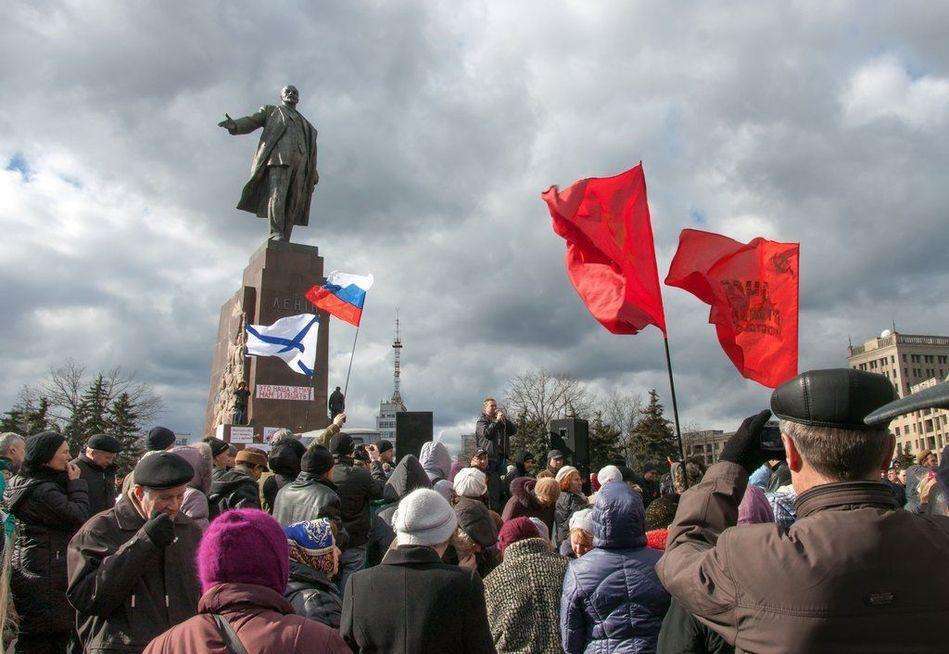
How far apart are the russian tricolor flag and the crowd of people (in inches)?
269

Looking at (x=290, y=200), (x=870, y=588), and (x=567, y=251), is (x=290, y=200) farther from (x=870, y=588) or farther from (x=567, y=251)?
(x=870, y=588)

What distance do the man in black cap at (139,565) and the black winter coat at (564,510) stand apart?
393cm

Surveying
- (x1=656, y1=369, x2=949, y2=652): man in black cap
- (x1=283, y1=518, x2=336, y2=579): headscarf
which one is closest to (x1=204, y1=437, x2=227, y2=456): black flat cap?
(x1=283, y1=518, x2=336, y2=579): headscarf

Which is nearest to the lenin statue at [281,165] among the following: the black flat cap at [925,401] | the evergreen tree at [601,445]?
the black flat cap at [925,401]

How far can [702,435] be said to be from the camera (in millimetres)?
87625

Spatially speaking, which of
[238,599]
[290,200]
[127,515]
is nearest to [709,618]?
[238,599]

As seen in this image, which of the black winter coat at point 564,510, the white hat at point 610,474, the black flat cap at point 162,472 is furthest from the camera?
the white hat at point 610,474

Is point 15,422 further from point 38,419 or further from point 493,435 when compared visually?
point 493,435

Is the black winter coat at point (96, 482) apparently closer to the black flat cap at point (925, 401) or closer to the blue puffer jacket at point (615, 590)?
the blue puffer jacket at point (615, 590)

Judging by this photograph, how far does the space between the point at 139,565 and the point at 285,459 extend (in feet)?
9.35

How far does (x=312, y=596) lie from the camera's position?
124 inches

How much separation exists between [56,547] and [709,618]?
439 cm

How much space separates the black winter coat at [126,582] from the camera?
326cm

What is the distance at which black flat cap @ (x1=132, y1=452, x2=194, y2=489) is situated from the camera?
3.47 meters
